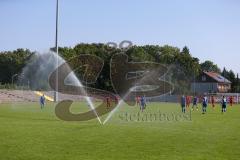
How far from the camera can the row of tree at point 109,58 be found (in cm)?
10581

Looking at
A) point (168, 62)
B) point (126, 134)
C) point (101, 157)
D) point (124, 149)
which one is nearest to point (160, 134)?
point (126, 134)

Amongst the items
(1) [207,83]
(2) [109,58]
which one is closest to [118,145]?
(2) [109,58]

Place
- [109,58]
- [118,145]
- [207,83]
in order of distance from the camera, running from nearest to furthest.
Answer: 1. [118,145]
2. [109,58]
3. [207,83]

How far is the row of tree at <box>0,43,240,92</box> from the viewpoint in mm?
105812

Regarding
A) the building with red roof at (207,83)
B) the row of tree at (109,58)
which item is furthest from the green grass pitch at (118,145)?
the building with red roof at (207,83)

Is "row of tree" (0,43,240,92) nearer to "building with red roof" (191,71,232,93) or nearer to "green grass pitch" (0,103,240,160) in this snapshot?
"building with red roof" (191,71,232,93)

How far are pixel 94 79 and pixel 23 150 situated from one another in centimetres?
8593

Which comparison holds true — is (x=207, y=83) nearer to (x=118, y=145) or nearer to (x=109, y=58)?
(x=109, y=58)

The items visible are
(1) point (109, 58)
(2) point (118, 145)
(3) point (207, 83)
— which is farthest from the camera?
(3) point (207, 83)

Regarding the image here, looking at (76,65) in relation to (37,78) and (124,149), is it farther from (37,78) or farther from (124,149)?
(124,149)

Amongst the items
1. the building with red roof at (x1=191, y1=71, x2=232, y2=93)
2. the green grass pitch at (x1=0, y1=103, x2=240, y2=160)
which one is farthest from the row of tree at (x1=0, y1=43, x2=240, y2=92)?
the green grass pitch at (x1=0, y1=103, x2=240, y2=160)

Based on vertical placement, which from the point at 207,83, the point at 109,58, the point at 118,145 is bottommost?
the point at 118,145

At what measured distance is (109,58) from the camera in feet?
351

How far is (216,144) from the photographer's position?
57.8 ft
